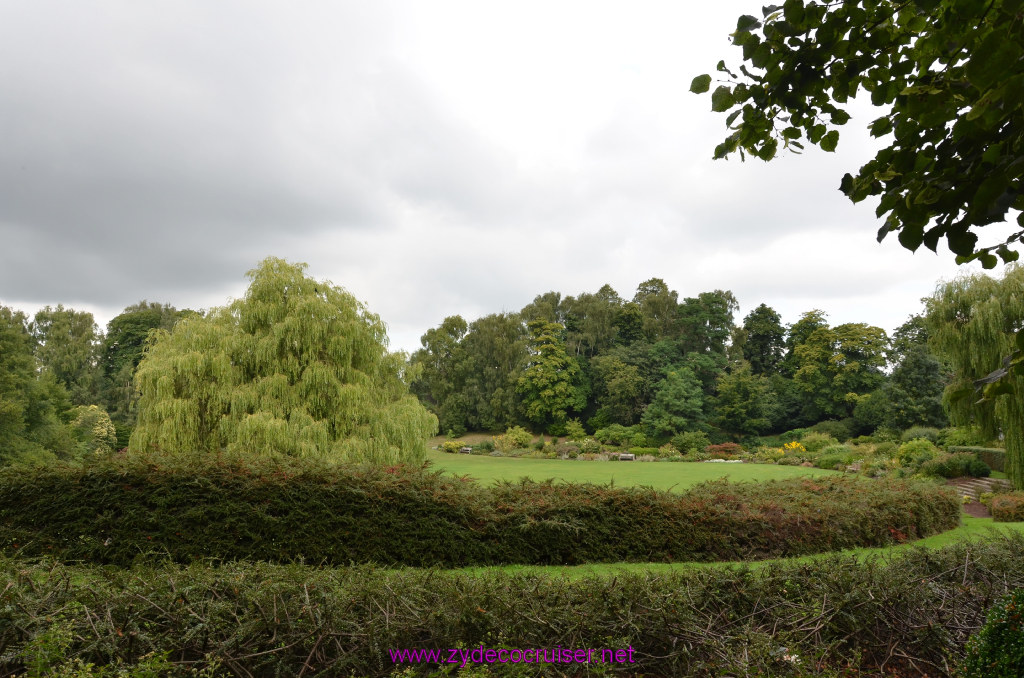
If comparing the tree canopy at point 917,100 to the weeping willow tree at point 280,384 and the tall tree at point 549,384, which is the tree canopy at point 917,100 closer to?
the weeping willow tree at point 280,384

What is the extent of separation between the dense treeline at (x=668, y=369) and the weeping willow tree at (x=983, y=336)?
49.9ft

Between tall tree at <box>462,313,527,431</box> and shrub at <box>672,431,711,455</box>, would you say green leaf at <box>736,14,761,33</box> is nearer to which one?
shrub at <box>672,431,711,455</box>

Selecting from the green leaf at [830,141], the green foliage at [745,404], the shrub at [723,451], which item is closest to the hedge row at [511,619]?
the green leaf at [830,141]

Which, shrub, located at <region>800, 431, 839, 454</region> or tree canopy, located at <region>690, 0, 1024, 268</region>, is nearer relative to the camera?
tree canopy, located at <region>690, 0, 1024, 268</region>

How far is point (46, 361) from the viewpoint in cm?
3931

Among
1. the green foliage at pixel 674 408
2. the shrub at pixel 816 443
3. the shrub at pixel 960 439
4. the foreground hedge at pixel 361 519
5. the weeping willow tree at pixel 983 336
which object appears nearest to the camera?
the foreground hedge at pixel 361 519

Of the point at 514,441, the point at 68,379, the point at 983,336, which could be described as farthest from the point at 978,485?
the point at 68,379

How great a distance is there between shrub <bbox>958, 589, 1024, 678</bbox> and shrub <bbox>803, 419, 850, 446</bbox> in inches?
1407

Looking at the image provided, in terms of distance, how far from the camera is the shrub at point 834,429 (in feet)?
114

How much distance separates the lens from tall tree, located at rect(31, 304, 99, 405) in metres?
38.4

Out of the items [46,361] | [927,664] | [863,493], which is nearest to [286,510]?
[927,664]

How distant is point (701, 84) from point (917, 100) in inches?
32.8

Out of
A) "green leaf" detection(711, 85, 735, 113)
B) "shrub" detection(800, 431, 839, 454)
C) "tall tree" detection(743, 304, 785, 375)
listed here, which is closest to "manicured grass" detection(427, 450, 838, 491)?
"shrub" detection(800, 431, 839, 454)

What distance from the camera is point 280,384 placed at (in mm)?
12914
